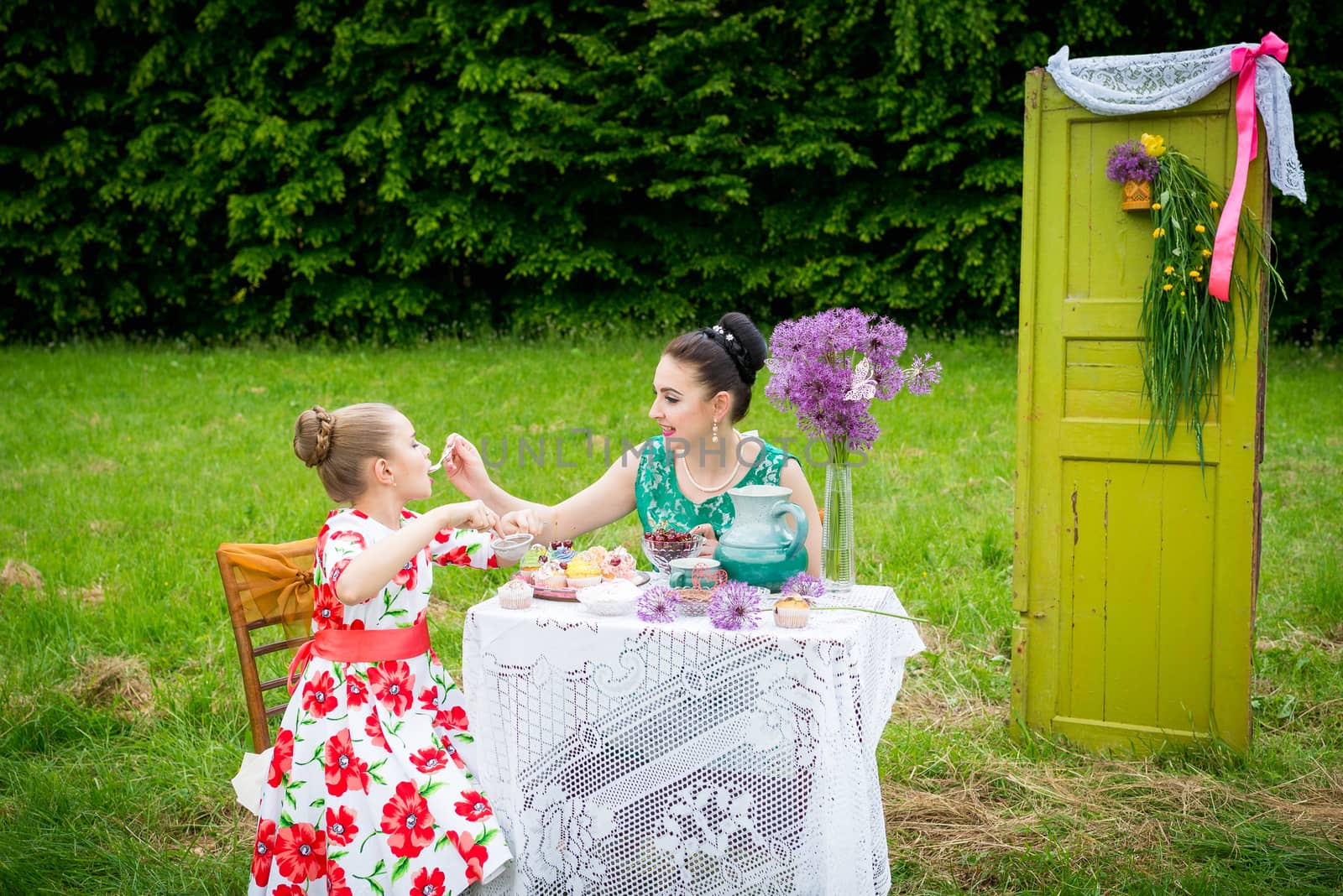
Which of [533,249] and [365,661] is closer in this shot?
[365,661]

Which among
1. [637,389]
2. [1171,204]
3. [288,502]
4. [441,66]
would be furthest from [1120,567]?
[441,66]

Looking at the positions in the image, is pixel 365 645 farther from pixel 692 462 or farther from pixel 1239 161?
pixel 1239 161

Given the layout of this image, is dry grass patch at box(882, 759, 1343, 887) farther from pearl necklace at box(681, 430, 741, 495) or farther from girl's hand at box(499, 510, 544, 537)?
girl's hand at box(499, 510, 544, 537)

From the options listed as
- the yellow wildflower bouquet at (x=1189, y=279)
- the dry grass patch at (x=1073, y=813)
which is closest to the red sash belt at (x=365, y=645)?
the dry grass patch at (x=1073, y=813)

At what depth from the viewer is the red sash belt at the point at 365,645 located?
2.73m

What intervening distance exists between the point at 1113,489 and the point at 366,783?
2.54 metres

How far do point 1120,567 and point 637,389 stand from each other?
6179 mm

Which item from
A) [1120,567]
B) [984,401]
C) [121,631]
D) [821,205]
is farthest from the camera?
[821,205]

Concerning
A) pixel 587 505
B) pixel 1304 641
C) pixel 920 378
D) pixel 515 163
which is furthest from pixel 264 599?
pixel 515 163

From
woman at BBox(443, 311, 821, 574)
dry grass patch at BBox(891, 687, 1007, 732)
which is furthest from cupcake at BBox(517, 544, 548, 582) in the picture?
dry grass patch at BBox(891, 687, 1007, 732)

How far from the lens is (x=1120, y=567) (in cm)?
380

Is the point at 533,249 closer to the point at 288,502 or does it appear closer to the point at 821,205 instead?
the point at 821,205

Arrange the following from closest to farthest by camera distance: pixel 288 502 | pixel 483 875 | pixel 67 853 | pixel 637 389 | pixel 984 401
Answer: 1. pixel 483 875
2. pixel 67 853
3. pixel 288 502
4. pixel 984 401
5. pixel 637 389

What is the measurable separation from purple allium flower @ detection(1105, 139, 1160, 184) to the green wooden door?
2.9 inches
